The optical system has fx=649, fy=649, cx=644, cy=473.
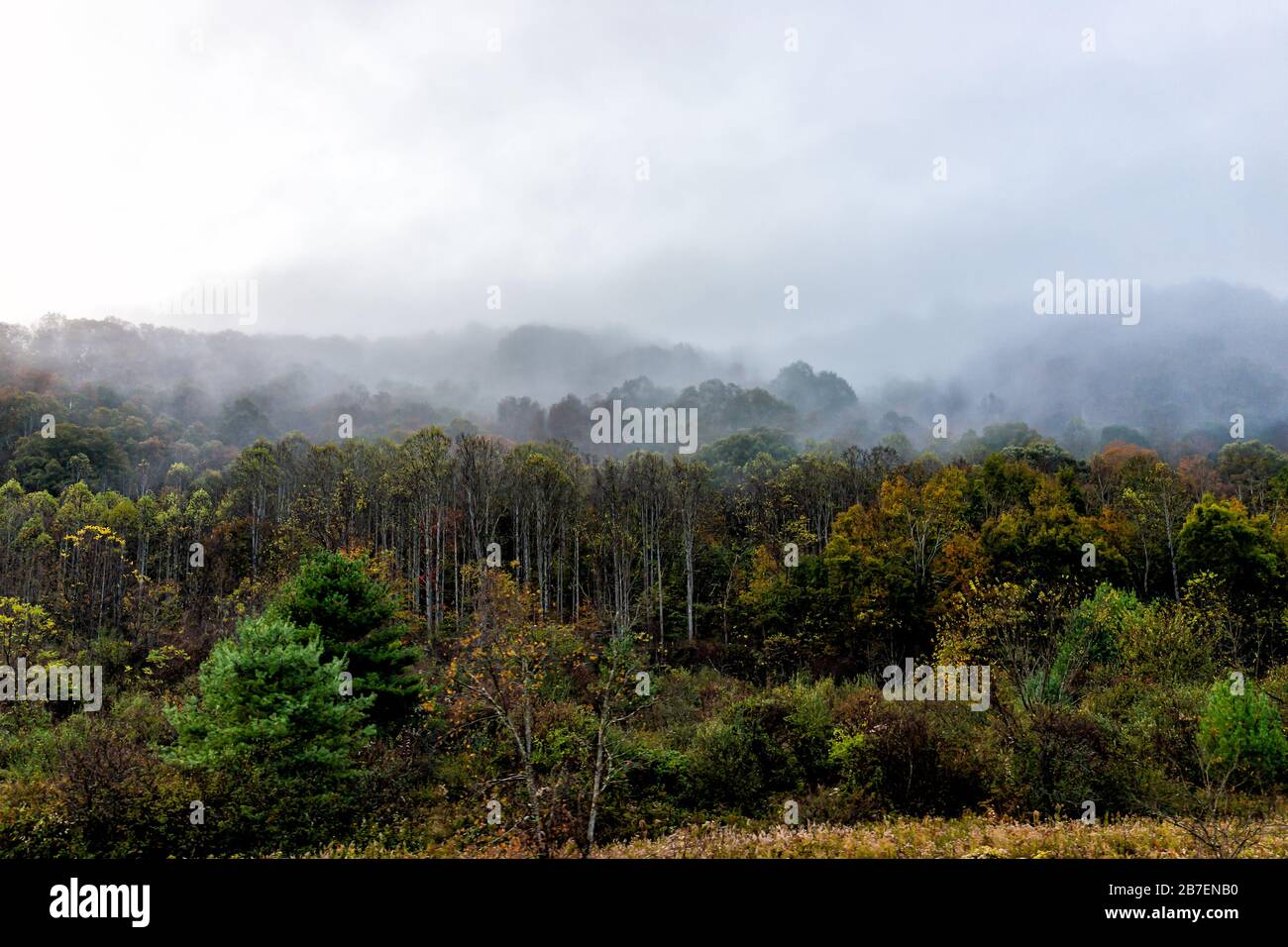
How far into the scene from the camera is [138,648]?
31.9m

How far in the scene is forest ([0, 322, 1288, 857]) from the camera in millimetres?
15641

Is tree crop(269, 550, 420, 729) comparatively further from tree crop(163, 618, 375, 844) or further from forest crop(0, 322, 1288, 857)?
tree crop(163, 618, 375, 844)

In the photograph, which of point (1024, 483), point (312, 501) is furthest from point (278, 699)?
point (1024, 483)

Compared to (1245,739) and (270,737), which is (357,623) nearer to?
(270,737)

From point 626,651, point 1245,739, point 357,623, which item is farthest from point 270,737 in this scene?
point 1245,739

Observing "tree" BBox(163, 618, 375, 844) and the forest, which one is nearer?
"tree" BBox(163, 618, 375, 844)

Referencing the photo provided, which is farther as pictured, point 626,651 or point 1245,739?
point 626,651

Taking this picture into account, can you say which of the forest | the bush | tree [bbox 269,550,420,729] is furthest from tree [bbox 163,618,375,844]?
the bush

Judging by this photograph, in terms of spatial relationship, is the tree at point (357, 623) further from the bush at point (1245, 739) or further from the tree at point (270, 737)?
the bush at point (1245, 739)

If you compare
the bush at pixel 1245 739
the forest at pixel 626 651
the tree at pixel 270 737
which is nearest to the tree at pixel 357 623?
the forest at pixel 626 651

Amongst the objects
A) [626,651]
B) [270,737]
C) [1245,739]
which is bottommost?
[1245,739]

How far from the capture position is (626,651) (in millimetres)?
18250
